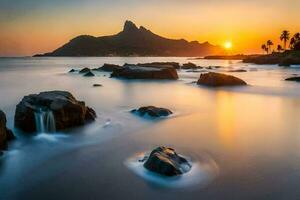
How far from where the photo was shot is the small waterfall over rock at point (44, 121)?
14.1m

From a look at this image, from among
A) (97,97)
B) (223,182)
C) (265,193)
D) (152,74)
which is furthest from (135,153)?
(152,74)

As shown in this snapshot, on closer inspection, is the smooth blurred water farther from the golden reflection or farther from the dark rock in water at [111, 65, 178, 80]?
the dark rock in water at [111, 65, 178, 80]

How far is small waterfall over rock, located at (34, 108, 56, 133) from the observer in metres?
14.1

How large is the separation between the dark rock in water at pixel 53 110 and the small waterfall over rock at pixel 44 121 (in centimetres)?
12

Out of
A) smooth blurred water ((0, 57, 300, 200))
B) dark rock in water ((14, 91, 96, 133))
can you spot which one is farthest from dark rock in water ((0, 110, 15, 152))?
dark rock in water ((14, 91, 96, 133))

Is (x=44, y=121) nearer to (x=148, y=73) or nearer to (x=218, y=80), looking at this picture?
(x=218, y=80)

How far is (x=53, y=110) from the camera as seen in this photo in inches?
558

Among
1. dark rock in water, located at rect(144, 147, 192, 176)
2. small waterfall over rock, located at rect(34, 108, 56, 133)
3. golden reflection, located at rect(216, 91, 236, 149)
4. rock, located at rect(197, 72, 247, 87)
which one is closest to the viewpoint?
dark rock in water, located at rect(144, 147, 192, 176)

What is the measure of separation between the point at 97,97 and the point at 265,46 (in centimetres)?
15930

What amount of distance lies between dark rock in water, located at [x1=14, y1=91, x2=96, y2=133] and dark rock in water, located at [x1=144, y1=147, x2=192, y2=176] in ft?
19.2

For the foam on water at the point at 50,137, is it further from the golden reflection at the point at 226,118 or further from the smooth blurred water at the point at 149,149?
the golden reflection at the point at 226,118

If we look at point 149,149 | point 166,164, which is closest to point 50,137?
point 149,149

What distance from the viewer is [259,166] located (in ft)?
33.3

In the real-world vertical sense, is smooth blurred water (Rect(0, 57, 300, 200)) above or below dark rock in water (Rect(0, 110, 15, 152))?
below
